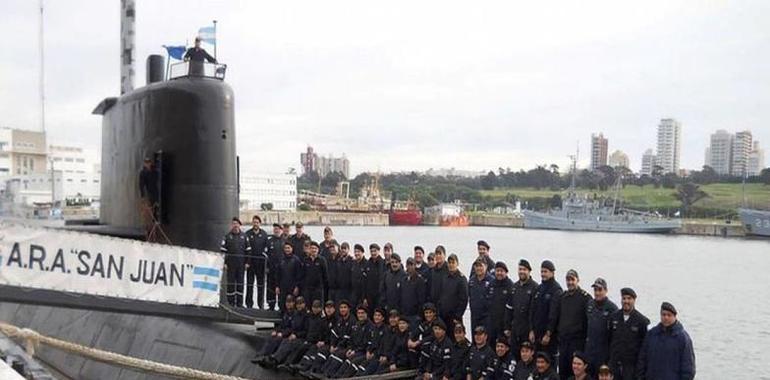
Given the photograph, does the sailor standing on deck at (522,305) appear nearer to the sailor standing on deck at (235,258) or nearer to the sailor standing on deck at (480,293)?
the sailor standing on deck at (480,293)

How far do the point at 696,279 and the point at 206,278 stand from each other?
36200 mm

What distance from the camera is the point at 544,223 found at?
96125 millimetres

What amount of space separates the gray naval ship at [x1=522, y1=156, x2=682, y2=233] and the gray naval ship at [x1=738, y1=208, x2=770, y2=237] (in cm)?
764

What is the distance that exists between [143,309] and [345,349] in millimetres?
2660

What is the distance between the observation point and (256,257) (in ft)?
38.2

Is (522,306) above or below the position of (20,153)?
below

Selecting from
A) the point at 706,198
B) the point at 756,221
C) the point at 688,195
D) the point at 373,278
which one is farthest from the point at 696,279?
the point at 706,198

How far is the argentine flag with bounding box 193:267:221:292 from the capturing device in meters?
9.30

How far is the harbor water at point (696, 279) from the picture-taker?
2250cm

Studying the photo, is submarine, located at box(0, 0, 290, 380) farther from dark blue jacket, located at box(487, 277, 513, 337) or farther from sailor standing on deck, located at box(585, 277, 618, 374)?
sailor standing on deck, located at box(585, 277, 618, 374)

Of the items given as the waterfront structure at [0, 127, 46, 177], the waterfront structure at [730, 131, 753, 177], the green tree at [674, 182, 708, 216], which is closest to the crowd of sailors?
the waterfront structure at [0, 127, 46, 177]

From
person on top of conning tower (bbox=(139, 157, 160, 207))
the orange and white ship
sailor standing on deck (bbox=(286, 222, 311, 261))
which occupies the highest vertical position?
person on top of conning tower (bbox=(139, 157, 160, 207))

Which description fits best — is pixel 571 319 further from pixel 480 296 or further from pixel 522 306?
pixel 480 296

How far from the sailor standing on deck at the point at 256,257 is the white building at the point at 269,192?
93.5 metres
